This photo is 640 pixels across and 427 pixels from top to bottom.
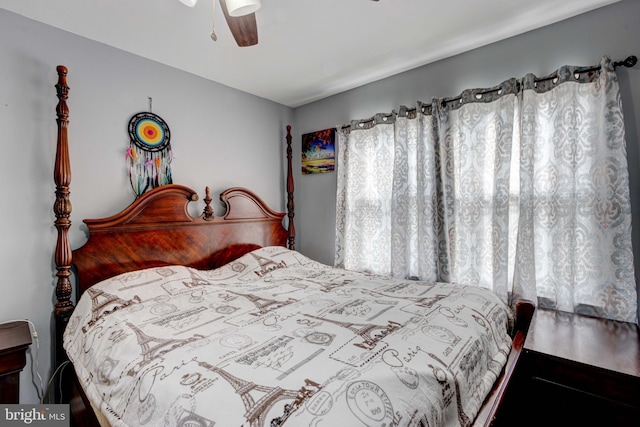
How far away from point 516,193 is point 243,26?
2005 mm

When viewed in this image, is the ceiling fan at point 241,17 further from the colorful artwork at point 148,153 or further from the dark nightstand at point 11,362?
the dark nightstand at point 11,362

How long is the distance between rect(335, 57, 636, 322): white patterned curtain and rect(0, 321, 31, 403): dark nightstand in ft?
7.84

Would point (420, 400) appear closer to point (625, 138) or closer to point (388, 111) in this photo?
point (625, 138)

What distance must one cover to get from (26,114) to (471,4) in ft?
9.18

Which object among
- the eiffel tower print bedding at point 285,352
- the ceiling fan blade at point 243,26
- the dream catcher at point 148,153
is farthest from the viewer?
the dream catcher at point 148,153

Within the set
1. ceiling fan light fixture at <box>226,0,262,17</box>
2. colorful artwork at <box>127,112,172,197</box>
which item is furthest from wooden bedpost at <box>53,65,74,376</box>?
ceiling fan light fixture at <box>226,0,262,17</box>

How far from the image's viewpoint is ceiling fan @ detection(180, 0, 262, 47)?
119cm

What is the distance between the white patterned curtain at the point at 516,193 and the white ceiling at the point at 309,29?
396 mm

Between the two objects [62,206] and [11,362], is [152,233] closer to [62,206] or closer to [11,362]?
[62,206]

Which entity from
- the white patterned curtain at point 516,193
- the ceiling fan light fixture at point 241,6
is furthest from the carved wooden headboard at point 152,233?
the ceiling fan light fixture at point 241,6

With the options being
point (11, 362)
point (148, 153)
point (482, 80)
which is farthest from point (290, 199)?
point (11, 362)

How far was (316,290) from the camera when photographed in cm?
205

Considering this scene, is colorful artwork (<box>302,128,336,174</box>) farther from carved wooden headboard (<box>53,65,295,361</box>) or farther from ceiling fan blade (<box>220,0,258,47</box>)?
ceiling fan blade (<box>220,0,258,47</box>)

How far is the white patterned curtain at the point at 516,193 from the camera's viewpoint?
1728 mm
